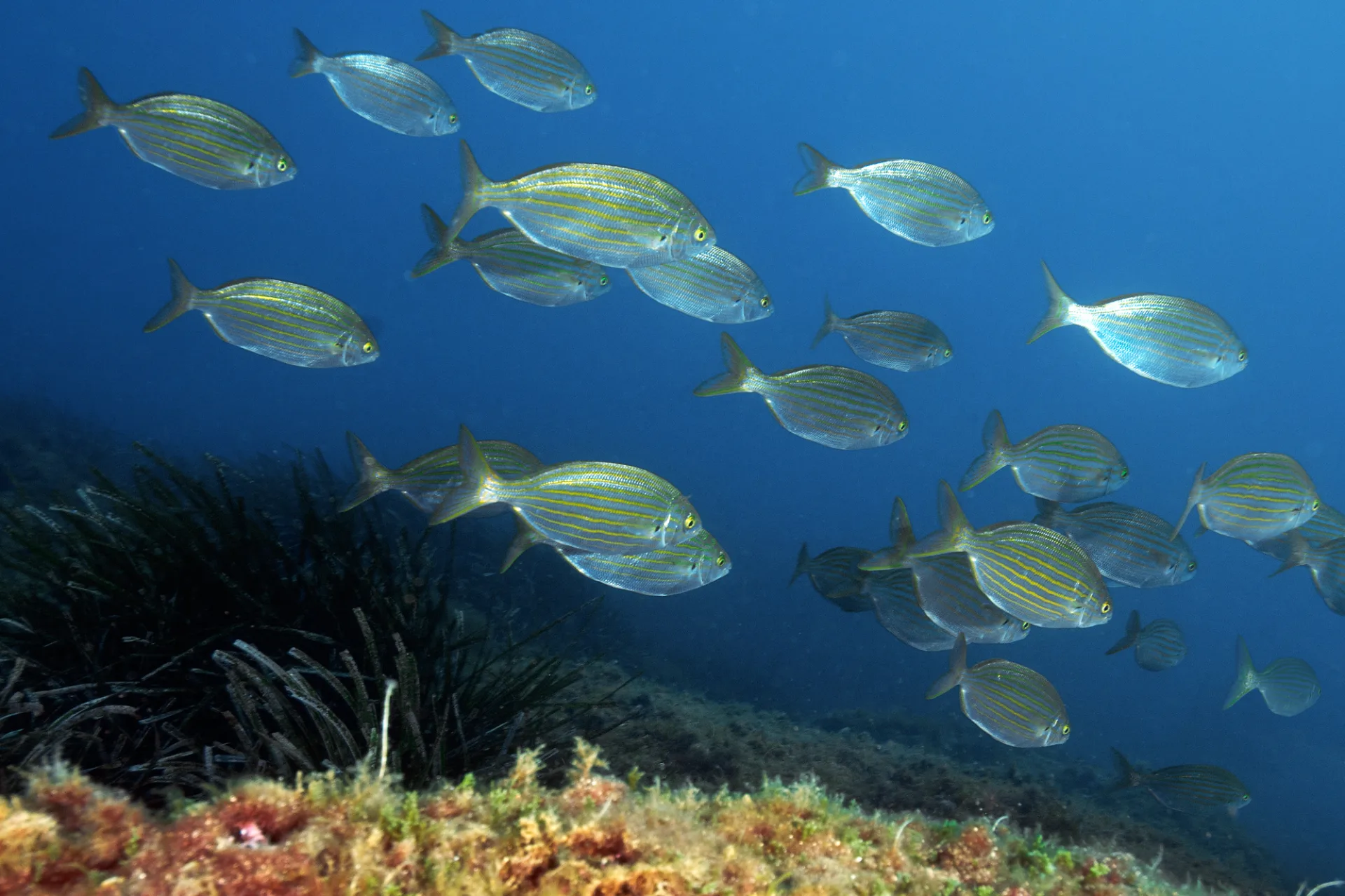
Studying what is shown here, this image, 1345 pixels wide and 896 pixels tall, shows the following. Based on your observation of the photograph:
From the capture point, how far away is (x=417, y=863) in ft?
4.29

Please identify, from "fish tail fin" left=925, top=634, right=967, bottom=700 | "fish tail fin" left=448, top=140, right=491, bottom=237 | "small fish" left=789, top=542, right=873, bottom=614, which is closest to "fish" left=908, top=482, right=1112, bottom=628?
"fish tail fin" left=925, top=634, right=967, bottom=700

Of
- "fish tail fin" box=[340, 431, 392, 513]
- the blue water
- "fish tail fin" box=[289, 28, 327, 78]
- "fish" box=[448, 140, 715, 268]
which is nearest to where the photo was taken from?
"fish tail fin" box=[340, 431, 392, 513]

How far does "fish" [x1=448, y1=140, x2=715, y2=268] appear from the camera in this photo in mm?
3750

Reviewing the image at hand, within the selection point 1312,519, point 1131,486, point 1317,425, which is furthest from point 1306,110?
point 1312,519

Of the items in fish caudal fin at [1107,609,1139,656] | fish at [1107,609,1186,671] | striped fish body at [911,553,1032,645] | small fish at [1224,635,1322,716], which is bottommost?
small fish at [1224,635,1322,716]

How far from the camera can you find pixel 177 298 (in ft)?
13.1

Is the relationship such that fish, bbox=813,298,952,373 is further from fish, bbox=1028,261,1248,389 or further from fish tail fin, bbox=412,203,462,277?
fish tail fin, bbox=412,203,462,277

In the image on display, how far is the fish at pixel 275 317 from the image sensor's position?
156 inches

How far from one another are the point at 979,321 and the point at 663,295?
120m

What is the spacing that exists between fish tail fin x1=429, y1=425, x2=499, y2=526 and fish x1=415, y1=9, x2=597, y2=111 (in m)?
3.48

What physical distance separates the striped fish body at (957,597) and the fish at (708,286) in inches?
77.7

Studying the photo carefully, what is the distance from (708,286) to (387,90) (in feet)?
9.75

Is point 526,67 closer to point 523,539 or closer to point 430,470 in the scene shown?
point 430,470

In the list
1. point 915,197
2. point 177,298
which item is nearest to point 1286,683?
point 915,197
